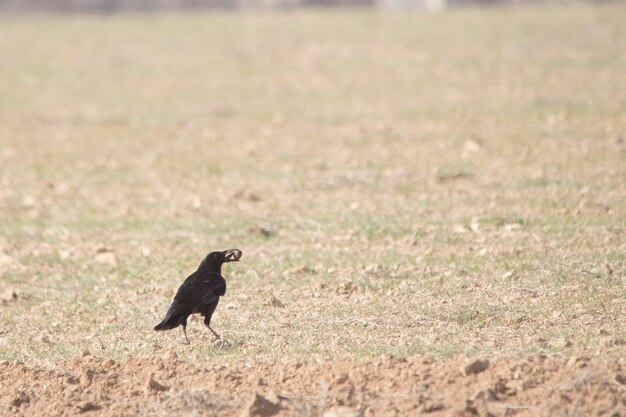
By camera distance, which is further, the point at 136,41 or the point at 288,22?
the point at 288,22

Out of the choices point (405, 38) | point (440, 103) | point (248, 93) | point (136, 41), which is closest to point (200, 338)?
point (440, 103)

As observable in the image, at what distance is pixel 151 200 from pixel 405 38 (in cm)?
1647

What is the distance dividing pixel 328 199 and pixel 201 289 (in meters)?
4.77

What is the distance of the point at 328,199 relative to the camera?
36.3ft

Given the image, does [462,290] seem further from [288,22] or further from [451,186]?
[288,22]

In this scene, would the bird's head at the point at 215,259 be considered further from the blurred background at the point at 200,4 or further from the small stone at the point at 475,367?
the blurred background at the point at 200,4

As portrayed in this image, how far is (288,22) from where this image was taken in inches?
1271

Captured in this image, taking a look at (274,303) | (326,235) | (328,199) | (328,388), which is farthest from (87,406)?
(328,199)

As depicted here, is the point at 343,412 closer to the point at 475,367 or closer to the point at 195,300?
the point at 475,367

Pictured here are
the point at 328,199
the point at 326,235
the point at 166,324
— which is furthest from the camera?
the point at 328,199

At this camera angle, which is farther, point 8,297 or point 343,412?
point 8,297

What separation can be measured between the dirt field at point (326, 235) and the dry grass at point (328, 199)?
4cm

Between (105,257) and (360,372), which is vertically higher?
(360,372)

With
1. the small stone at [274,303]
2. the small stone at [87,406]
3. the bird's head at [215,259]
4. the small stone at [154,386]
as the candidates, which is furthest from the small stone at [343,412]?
the small stone at [274,303]
